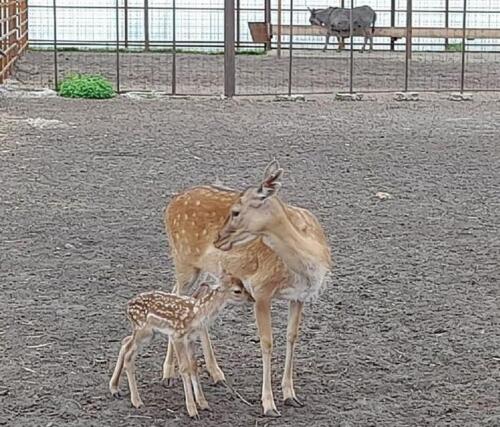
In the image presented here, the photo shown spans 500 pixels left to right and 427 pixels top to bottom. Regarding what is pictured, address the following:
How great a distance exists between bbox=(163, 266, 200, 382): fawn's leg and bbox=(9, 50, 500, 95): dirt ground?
38.6 feet

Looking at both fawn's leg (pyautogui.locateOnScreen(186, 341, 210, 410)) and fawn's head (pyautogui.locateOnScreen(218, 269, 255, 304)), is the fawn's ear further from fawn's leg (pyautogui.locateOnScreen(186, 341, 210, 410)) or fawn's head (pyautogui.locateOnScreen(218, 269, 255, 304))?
fawn's leg (pyautogui.locateOnScreen(186, 341, 210, 410))

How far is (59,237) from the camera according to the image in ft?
23.5

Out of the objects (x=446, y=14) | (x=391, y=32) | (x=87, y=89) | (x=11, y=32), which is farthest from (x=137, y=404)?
(x=446, y=14)

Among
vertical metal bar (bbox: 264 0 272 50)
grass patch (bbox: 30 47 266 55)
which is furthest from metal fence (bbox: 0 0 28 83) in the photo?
vertical metal bar (bbox: 264 0 272 50)

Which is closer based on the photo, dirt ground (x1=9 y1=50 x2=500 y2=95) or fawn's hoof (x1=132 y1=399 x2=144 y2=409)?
fawn's hoof (x1=132 y1=399 x2=144 y2=409)

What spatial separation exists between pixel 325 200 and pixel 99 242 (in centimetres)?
198

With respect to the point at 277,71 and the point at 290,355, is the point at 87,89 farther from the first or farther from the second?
the point at 290,355

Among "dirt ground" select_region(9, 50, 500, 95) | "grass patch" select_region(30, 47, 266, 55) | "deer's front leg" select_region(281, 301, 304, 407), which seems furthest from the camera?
"grass patch" select_region(30, 47, 266, 55)

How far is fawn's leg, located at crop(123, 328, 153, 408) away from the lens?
425cm

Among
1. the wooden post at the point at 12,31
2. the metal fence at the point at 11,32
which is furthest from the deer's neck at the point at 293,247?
the wooden post at the point at 12,31

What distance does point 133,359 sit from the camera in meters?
4.31

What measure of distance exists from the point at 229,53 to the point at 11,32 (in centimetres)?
473

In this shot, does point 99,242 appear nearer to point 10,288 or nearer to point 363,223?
point 10,288

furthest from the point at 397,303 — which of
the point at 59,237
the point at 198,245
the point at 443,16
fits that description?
the point at 443,16
